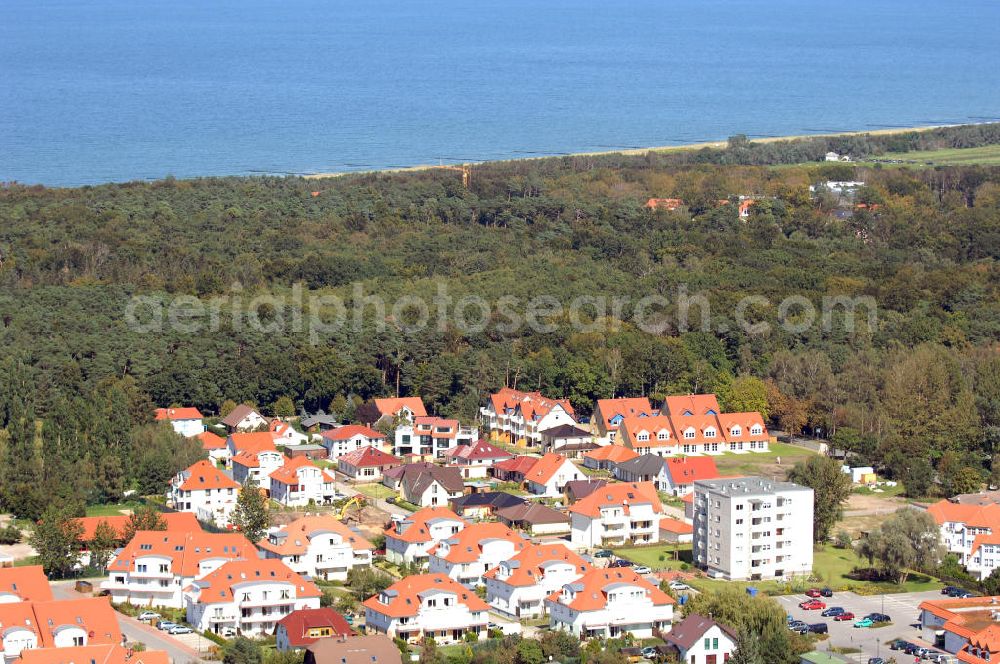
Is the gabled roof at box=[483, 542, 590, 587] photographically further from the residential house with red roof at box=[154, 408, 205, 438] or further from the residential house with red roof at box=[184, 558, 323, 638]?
the residential house with red roof at box=[154, 408, 205, 438]

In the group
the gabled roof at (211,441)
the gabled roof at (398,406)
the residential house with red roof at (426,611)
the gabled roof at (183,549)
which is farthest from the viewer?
the gabled roof at (398,406)

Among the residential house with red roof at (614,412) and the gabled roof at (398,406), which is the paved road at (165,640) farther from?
the residential house with red roof at (614,412)

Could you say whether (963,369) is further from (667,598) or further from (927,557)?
(667,598)

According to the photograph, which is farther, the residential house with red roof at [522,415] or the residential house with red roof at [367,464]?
the residential house with red roof at [522,415]

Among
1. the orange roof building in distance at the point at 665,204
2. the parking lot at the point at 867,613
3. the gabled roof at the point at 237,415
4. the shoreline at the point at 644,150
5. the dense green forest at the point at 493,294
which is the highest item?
the shoreline at the point at 644,150

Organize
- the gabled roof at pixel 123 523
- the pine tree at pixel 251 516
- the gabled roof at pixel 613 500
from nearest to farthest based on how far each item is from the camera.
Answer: the gabled roof at pixel 123 523 < the pine tree at pixel 251 516 < the gabled roof at pixel 613 500

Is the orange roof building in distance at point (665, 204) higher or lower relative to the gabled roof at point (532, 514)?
higher

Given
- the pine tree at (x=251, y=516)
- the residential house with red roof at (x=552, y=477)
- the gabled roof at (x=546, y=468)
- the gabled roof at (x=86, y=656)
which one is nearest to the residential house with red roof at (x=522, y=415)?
the gabled roof at (x=546, y=468)

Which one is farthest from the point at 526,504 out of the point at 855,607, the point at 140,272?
the point at 140,272
